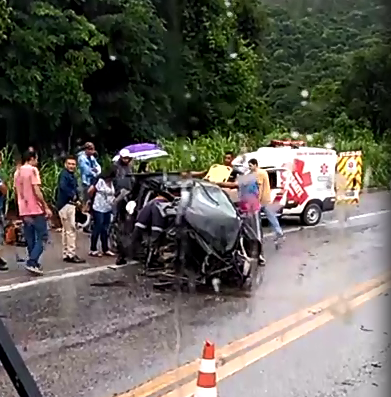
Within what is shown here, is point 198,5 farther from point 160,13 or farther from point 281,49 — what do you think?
point 281,49

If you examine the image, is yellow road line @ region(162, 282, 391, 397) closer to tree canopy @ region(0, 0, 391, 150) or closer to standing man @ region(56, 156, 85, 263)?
tree canopy @ region(0, 0, 391, 150)

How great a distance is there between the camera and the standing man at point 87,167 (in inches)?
389

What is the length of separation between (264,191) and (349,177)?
532 cm

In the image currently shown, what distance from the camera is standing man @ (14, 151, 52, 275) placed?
333 inches

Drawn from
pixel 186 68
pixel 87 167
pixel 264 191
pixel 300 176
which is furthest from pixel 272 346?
pixel 300 176

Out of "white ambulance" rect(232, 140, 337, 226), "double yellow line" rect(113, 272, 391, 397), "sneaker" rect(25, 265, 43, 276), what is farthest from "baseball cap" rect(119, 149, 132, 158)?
"white ambulance" rect(232, 140, 337, 226)

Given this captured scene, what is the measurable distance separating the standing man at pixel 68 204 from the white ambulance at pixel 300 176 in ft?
13.5

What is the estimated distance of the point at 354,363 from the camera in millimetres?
5445

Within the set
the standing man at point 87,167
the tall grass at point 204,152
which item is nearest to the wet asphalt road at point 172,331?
the standing man at point 87,167

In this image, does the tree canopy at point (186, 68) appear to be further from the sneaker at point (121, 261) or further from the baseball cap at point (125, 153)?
the sneaker at point (121, 261)

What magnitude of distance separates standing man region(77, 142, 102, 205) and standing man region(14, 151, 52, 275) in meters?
1.19

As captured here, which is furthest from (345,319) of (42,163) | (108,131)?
(42,163)

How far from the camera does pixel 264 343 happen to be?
588 cm

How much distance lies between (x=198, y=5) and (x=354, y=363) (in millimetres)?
3067
